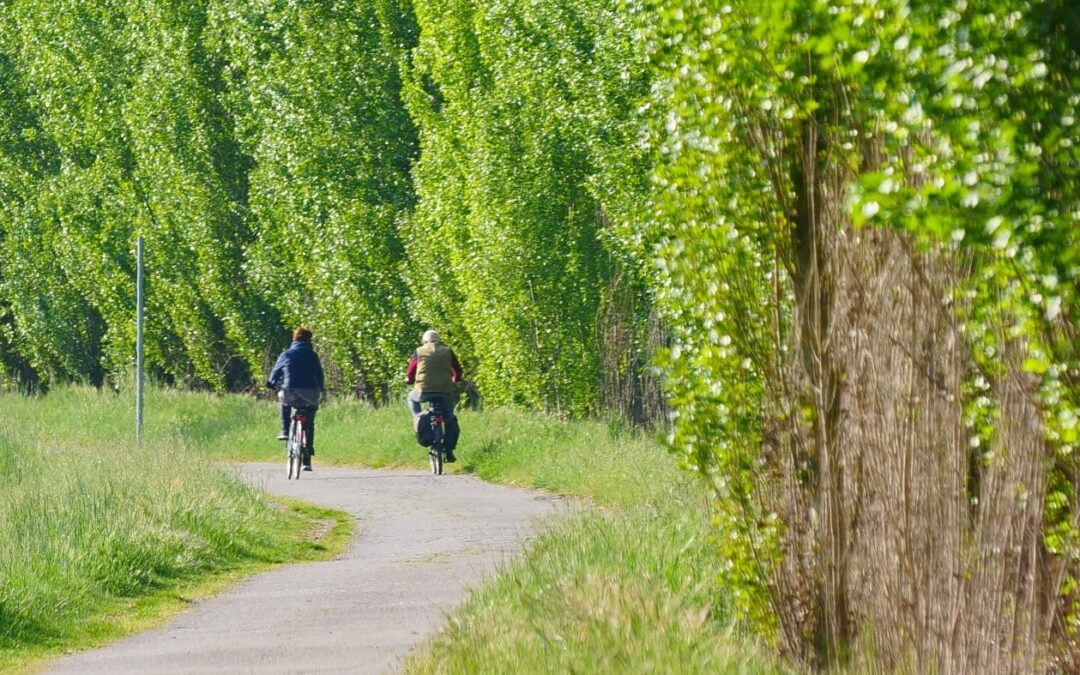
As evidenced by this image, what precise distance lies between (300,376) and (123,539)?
9.71 meters

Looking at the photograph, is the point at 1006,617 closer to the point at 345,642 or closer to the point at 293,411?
the point at 345,642

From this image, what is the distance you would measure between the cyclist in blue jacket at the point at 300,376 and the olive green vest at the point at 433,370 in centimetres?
129

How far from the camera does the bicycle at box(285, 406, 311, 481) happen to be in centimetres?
2284

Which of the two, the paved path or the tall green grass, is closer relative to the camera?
the tall green grass

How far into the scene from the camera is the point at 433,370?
76.7 feet

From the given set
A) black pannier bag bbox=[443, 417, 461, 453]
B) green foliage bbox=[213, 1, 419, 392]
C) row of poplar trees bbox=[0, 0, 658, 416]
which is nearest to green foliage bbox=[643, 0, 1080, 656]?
black pannier bag bbox=[443, 417, 461, 453]

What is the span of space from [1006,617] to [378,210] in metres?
24.6

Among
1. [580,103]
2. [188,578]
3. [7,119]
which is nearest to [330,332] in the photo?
[580,103]

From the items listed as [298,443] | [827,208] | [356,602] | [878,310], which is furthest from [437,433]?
[878,310]

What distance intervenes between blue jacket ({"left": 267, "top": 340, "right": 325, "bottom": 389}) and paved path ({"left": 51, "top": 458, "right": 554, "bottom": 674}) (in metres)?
3.70

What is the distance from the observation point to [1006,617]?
630 cm

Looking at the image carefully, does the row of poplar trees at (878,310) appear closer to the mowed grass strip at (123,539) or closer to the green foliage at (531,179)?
the mowed grass strip at (123,539)

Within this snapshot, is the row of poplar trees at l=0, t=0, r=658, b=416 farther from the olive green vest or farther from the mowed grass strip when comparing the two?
the mowed grass strip

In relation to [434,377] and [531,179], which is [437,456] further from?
[531,179]
